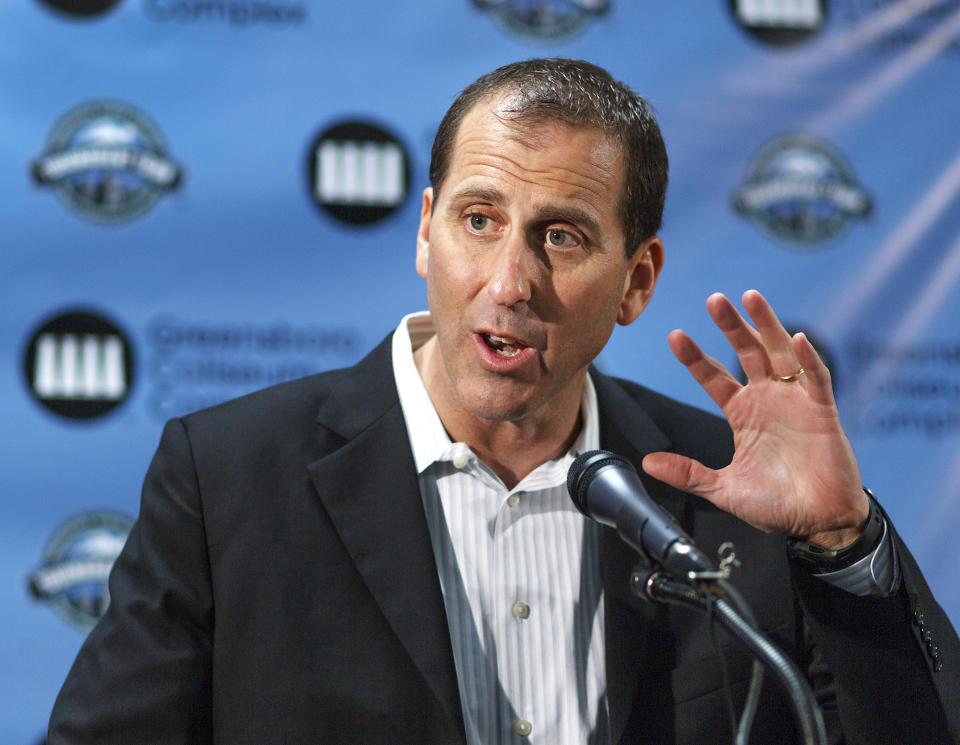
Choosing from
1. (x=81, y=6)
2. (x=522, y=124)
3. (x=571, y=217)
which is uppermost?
(x=81, y=6)

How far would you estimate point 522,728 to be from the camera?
169 cm

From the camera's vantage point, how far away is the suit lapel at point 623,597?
1.71 metres

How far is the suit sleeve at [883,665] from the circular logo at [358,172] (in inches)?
60.7

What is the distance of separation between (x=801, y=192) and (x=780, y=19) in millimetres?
528

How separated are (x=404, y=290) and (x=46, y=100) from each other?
1.01m

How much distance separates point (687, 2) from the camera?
292 centimetres

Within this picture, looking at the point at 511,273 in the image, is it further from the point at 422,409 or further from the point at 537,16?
the point at 537,16

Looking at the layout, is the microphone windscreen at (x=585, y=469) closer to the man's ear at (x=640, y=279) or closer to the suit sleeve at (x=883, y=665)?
the suit sleeve at (x=883, y=665)

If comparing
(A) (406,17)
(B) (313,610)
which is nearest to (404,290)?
(A) (406,17)

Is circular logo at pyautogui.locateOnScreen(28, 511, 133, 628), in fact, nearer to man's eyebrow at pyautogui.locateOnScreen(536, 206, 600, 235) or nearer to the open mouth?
the open mouth

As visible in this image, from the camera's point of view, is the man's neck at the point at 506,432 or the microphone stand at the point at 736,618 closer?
the microphone stand at the point at 736,618

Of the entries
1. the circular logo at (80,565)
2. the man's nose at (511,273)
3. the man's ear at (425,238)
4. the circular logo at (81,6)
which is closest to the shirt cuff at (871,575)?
the man's nose at (511,273)

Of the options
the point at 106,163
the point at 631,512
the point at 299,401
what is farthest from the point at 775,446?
the point at 106,163

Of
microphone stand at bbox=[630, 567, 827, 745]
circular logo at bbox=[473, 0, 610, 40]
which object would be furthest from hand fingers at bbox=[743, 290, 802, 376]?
circular logo at bbox=[473, 0, 610, 40]
